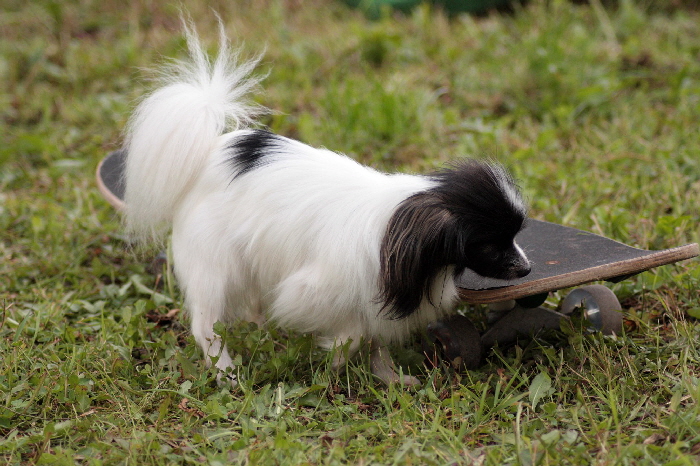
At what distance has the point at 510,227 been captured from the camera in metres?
2.76

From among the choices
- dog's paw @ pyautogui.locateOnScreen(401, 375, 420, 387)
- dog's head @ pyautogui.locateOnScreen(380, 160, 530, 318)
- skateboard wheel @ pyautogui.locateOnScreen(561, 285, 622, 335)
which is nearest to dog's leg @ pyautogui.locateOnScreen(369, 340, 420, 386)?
dog's paw @ pyautogui.locateOnScreen(401, 375, 420, 387)

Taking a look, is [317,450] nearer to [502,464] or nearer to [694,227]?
[502,464]

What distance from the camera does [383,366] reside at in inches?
123

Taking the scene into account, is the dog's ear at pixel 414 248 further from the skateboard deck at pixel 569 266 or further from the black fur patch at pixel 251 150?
the black fur patch at pixel 251 150

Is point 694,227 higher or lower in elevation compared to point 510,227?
lower

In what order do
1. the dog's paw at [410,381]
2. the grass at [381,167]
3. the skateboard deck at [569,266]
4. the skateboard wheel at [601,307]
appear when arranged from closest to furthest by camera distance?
the grass at [381,167]
the skateboard deck at [569,266]
the dog's paw at [410,381]
the skateboard wheel at [601,307]

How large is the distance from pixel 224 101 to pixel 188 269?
0.78m

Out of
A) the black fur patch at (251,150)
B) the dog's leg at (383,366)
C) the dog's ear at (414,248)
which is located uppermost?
the black fur patch at (251,150)

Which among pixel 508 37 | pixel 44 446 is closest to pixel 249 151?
pixel 44 446

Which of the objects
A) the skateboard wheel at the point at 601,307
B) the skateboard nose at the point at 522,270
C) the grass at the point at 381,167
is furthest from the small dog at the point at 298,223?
the skateboard wheel at the point at 601,307

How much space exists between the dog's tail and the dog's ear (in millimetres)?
961

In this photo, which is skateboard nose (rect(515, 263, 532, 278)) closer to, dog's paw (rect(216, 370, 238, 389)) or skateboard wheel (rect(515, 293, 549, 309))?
skateboard wheel (rect(515, 293, 549, 309))

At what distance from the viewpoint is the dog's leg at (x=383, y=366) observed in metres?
→ 3.05

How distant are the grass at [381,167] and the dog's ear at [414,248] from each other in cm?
42
